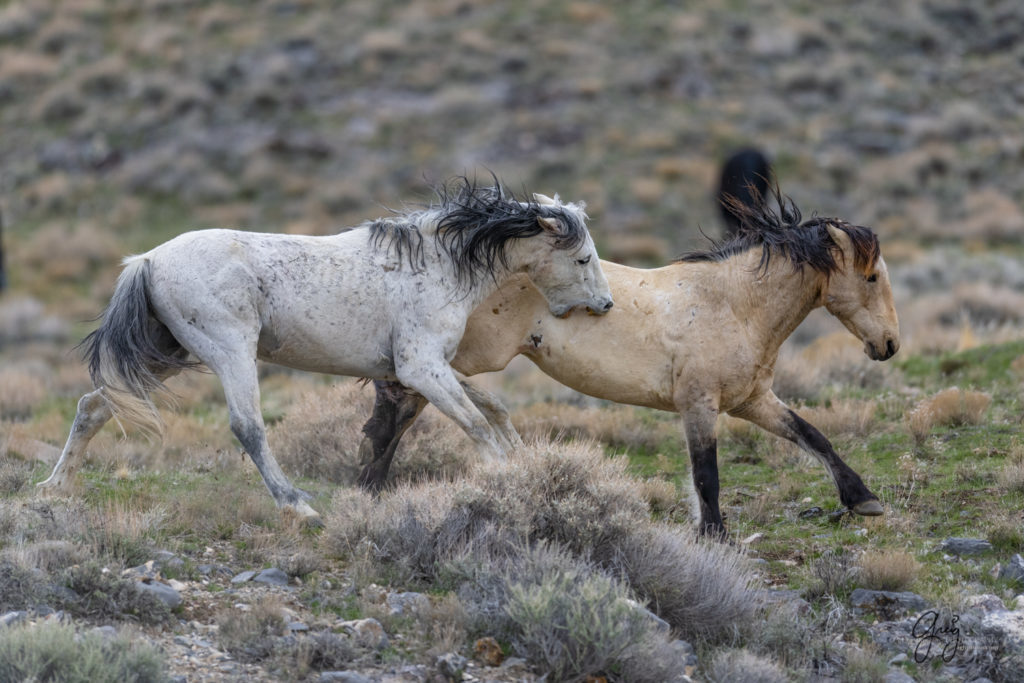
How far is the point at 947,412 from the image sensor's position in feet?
32.4

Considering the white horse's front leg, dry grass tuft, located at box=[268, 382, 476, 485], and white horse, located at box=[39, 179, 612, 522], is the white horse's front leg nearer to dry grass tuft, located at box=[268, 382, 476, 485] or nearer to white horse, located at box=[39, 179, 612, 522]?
white horse, located at box=[39, 179, 612, 522]

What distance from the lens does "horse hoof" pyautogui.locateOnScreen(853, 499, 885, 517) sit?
25.2ft

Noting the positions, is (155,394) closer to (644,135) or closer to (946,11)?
(644,135)

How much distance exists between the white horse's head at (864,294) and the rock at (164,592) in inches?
180

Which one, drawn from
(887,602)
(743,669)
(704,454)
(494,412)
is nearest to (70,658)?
(743,669)

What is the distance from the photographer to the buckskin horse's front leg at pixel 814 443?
25.3 ft

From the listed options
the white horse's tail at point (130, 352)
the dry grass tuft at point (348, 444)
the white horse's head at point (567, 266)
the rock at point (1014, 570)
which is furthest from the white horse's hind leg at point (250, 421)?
the rock at point (1014, 570)

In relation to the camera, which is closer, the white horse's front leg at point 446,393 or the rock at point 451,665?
the rock at point 451,665

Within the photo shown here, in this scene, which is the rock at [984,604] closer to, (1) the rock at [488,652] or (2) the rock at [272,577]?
(1) the rock at [488,652]

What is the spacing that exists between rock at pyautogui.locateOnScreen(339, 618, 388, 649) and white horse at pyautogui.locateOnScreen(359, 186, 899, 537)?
2.32 metres

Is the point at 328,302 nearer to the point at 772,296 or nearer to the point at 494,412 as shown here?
the point at 494,412

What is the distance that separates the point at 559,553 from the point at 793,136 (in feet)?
82.1

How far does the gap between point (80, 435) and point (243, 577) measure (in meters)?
1.91

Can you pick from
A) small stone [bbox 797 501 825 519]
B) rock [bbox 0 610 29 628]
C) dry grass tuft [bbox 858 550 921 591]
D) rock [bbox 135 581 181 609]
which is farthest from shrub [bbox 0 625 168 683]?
small stone [bbox 797 501 825 519]
